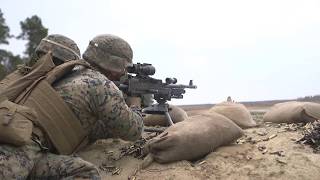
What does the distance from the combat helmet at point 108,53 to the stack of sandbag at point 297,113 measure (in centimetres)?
308

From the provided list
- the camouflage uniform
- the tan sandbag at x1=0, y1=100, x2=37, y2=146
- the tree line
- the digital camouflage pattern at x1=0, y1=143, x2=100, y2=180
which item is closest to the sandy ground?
the camouflage uniform

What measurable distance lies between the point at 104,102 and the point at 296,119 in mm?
3794

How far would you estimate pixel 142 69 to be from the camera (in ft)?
18.0

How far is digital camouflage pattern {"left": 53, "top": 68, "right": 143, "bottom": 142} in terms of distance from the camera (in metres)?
3.74

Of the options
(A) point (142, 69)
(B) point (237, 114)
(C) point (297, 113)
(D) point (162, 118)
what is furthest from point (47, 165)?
(C) point (297, 113)

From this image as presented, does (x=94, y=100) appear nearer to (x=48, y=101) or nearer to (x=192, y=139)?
(x=48, y=101)

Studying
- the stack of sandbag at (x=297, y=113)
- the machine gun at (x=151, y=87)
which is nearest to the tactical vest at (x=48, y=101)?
the machine gun at (x=151, y=87)

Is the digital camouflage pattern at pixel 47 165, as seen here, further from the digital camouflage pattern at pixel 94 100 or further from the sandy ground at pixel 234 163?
the sandy ground at pixel 234 163

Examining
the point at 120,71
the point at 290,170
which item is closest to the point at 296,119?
the point at 290,170

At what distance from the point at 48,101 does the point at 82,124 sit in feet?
1.17

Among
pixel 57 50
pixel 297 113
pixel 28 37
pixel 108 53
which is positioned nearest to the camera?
pixel 57 50

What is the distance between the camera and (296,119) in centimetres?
680

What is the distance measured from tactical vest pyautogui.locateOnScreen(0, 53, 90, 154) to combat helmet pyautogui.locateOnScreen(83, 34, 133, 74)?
62cm

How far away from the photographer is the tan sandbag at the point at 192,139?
4754 millimetres
